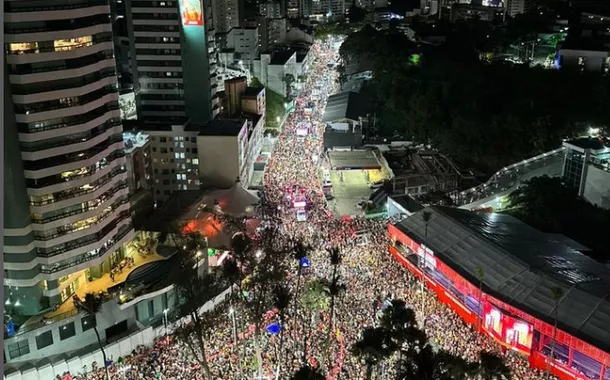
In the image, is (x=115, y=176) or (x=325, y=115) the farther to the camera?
(x=325, y=115)

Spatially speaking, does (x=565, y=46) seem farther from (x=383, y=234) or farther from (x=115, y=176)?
(x=115, y=176)

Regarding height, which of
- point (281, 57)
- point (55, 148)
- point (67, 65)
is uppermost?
point (67, 65)

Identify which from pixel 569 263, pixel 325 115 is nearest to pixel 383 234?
pixel 569 263

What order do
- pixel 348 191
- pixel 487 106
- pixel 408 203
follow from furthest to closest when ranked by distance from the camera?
pixel 487 106
pixel 348 191
pixel 408 203

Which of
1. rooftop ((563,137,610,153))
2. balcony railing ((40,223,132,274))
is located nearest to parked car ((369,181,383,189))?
rooftop ((563,137,610,153))

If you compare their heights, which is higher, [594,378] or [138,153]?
[138,153]

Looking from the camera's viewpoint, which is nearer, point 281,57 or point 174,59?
point 174,59

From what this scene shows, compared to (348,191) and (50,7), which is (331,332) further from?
(348,191)

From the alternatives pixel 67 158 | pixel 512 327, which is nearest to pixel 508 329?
pixel 512 327
